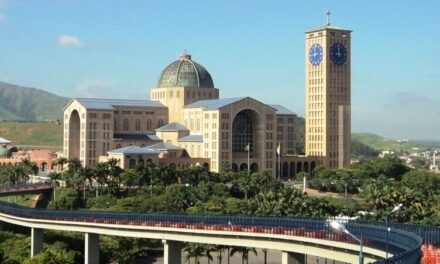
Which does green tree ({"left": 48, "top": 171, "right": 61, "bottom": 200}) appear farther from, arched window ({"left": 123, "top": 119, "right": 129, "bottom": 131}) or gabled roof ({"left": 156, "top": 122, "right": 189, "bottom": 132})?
gabled roof ({"left": 156, "top": 122, "right": 189, "bottom": 132})

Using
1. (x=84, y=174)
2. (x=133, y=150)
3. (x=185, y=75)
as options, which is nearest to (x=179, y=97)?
(x=185, y=75)

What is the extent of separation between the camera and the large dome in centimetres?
18638

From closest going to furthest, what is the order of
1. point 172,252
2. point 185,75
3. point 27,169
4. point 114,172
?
point 172,252, point 114,172, point 27,169, point 185,75

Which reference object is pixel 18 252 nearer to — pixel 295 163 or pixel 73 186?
pixel 73 186

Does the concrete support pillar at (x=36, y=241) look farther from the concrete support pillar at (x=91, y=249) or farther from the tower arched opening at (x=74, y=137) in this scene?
the tower arched opening at (x=74, y=137)

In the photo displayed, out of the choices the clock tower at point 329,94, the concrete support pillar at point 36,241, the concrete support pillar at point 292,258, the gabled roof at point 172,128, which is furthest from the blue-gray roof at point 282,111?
the concrete support pillar at point 292,258

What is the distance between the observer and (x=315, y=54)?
192875 mm

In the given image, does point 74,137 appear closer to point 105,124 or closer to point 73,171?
point 105,124

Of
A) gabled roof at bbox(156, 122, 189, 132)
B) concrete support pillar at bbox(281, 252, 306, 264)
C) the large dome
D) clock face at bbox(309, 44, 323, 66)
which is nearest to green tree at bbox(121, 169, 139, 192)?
gabled roof at bbox(156, 122, 189, 132)

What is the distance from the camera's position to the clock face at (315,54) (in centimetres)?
19188

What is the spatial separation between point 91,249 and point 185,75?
10269 centimetres

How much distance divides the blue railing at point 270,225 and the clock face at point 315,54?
109 meters

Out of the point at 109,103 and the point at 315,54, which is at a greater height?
the point at 315,54

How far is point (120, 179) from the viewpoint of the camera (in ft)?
468
